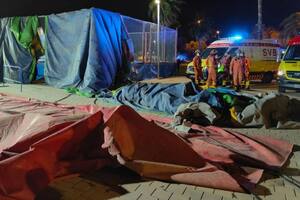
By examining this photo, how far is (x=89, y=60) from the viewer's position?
50.8ft

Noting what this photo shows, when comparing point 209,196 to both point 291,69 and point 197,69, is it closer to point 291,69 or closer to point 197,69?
point 291,69

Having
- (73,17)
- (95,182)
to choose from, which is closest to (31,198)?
(95,182)

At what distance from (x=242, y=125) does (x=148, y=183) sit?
4.28 meters

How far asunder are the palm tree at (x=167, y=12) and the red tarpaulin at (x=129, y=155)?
55.8 metres

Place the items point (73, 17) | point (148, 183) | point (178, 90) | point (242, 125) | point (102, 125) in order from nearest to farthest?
1. point (148, 183)
2. point (102, 125)
3. point (242, 125)
4. point (178, 90)
5. point (73, 17)

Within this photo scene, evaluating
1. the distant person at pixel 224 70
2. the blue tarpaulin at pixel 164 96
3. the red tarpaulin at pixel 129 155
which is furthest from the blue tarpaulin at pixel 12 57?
the red tarpaulin at pixel 129 155

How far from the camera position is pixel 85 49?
1572cm

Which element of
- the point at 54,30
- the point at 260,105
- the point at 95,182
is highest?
the point at 54,30

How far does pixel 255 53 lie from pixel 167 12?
42156mm

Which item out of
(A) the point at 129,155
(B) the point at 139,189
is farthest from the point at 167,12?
(B) the point at 139,189

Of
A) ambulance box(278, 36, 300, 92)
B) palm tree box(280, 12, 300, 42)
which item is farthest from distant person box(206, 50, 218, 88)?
palm tree box(280, 12, 300, 42)

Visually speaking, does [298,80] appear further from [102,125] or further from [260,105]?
[102,125]

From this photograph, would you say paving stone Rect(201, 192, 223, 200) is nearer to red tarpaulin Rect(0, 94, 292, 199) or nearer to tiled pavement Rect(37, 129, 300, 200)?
tiled pavement Rect(37, 129, 300, 200)

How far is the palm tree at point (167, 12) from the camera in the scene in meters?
61.5
